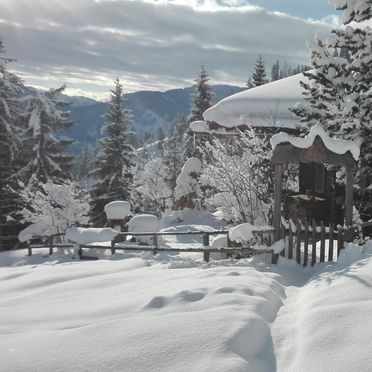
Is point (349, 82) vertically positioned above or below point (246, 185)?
above

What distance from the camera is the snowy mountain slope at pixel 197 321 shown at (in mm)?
4328

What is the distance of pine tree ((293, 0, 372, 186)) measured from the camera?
427 inches

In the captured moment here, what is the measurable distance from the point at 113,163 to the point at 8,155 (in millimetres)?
7699

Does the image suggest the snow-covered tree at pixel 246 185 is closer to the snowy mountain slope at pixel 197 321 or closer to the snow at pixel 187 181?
the snowy mountain slope at pixel 197 321

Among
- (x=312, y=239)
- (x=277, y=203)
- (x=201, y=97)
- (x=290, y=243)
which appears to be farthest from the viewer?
(x=201, y=97)

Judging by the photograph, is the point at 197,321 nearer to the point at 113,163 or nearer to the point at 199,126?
the point at 199,126

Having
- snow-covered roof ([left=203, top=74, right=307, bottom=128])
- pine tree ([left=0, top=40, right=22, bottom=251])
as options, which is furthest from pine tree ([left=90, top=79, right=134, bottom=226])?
snow-covered roof ([left=203, top=74, right=307, bottom=128])

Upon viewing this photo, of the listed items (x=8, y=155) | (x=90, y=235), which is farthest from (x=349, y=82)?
(x=8, y=155)

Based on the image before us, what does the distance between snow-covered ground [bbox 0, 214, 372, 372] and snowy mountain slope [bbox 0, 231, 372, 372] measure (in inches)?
0.5

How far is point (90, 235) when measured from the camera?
13.5 m

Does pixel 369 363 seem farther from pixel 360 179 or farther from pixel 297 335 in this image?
pixel 360 179

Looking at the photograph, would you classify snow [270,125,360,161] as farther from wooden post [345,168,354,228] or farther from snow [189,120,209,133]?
snow [189,120,209,133]

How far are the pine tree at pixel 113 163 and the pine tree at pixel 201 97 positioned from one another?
851 cm

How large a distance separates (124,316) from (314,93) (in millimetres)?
8844
